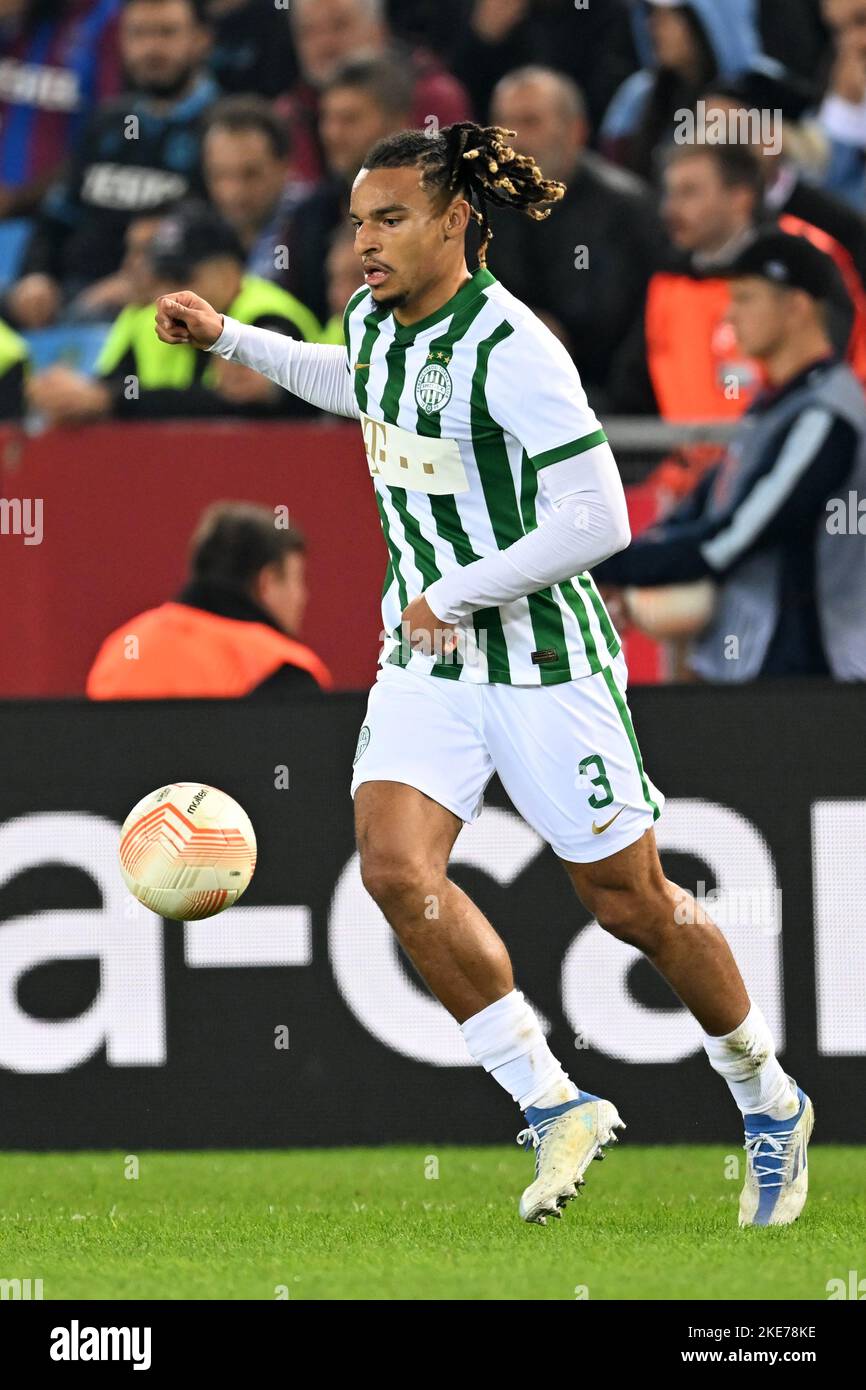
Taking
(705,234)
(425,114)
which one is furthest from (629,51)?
(705,234)

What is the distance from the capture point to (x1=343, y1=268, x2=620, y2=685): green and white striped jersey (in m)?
4.80

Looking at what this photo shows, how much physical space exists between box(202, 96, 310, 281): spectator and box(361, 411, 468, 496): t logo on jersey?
15.1ft

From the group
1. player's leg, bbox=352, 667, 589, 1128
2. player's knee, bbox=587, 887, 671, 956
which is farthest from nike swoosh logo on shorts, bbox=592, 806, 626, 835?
player's leg, bbox=352, 667, 589, 1128

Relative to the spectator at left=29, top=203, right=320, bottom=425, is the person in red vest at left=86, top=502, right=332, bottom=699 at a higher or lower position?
lower

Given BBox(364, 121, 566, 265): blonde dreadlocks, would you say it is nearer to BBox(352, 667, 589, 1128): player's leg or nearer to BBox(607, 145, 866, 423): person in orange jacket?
BBox(352, 667, 589, 1128): player's leg

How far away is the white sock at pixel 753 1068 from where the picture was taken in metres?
5.10

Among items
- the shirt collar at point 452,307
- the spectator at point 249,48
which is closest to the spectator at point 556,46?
the spectator at point 249,48

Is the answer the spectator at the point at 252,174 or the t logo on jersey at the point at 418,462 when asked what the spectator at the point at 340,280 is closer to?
the spectator at the point at 252,174

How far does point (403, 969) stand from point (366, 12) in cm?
537

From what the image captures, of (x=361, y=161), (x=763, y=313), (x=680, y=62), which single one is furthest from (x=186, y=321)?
(x=680, y=62)

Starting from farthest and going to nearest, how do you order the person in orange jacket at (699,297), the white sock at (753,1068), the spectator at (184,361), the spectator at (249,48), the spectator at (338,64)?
the spectator at (249,48), the spectator at (338,64), the person in orange jacket at (699,297), the spectator at (184,361), the white sock at (753,1068)

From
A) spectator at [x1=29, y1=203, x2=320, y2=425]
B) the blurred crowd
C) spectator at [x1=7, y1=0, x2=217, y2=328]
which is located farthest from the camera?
spectator at [x1=7, y1=0, x2=217, y2=328]

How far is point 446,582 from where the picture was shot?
187 inches

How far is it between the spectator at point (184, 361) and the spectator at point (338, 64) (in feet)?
3.86
